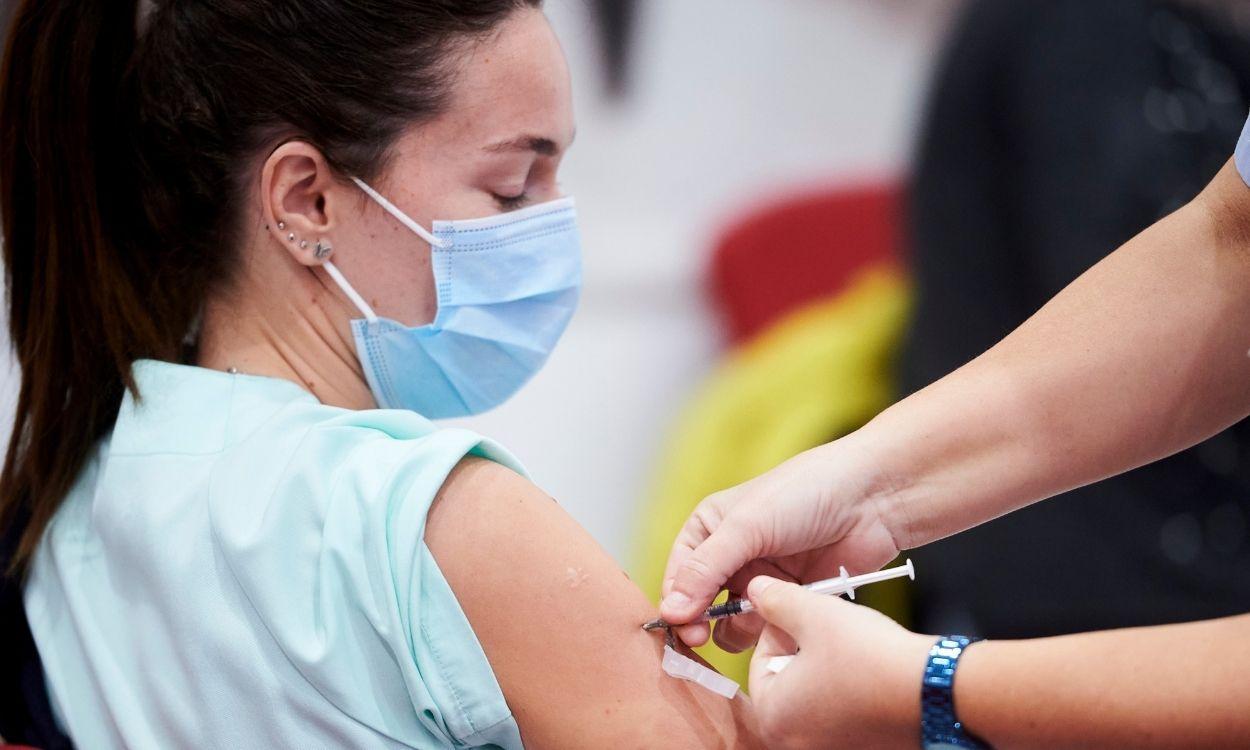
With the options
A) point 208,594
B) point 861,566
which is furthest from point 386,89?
point 861,566

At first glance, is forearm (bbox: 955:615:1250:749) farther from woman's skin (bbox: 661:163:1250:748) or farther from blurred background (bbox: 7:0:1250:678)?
blurred background (bbox: 7:0:1250:678)

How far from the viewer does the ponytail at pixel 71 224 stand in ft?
4.94

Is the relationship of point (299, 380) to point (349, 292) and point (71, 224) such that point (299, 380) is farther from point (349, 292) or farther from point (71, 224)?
point (71, 224)

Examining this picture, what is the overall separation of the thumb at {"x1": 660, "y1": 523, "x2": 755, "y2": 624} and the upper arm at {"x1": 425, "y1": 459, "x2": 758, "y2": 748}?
4 centimetres

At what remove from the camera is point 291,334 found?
1.48 m

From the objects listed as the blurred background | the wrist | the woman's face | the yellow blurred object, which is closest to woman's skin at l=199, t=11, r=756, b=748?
the woman's face

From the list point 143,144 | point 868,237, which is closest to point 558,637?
point 143,144

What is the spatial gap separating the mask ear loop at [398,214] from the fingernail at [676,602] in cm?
48

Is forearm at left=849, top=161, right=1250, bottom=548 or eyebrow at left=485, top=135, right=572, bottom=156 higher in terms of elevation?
eyebrow at left=485, top=135, right=572, bottom=156

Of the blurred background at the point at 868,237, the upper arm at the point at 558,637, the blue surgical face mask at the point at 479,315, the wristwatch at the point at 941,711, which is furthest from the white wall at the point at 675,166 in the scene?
the wristwatch at the point at 941,711

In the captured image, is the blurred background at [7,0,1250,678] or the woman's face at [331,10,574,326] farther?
the blurred background at [7,0,1250,678]

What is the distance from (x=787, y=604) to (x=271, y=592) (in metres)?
0.46

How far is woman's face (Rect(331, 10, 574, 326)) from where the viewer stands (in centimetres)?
145

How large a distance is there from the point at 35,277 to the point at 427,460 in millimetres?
637
